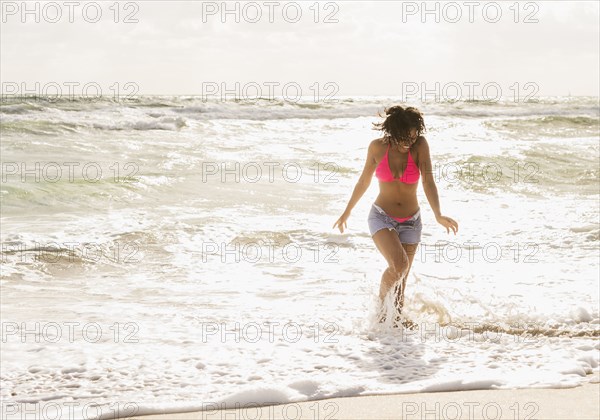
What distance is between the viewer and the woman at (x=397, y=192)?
17.1 feet

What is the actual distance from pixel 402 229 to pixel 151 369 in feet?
6.96

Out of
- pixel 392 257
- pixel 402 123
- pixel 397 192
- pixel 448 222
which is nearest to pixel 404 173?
pixel 397 192

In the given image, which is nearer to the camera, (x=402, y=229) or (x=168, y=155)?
(x=402, y=229)

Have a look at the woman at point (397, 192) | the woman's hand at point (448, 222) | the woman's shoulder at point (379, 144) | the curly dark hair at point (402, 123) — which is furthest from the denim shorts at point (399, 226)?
the curly dark hair at point (402, 123)

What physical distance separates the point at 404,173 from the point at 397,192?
158mm

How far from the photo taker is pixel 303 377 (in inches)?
167

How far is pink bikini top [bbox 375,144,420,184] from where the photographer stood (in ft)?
17.5

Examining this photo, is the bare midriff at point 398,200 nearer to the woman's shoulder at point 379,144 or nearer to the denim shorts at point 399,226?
the denim shorts at point 399,226

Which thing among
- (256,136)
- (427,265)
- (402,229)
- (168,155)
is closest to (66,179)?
(168,155)

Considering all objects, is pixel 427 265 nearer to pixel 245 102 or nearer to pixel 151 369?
pixel 151 369

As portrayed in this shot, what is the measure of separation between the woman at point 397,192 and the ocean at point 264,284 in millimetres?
410

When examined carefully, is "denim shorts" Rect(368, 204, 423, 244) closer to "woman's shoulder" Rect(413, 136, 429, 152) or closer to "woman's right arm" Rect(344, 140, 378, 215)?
"woman's right arm" Rect(344, 140, 378, 215)

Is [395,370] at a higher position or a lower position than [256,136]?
lower

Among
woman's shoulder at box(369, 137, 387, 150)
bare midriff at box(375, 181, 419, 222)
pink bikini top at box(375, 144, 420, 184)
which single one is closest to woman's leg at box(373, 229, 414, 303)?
bare midriff at box(375, 181, 419, 222)
